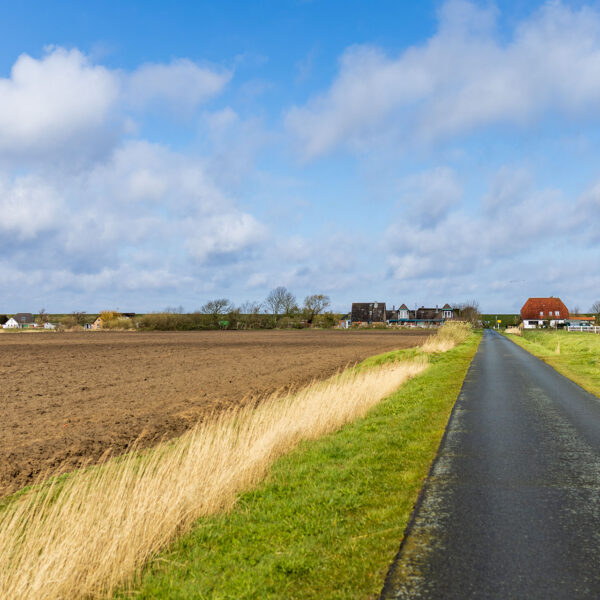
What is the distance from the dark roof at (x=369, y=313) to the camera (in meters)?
149

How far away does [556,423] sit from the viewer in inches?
487

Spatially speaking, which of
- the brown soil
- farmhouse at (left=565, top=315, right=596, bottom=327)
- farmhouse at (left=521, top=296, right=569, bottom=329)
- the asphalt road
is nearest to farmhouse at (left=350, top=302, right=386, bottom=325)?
farmhouse at (left=521, top=296, right=569, bottom=329)

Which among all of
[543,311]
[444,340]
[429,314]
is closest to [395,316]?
[429,314]

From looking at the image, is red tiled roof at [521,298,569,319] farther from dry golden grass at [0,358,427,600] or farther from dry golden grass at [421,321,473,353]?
dry golden grass at [0,358,427,600]

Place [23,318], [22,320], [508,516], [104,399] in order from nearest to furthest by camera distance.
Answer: [508,516], [104,399], [22,320], [23,318]

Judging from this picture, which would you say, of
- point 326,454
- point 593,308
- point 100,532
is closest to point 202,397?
point 326,454

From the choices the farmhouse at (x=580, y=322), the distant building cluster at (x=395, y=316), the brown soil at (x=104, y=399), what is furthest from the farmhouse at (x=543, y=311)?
the brown soil at (x=104, y=399)

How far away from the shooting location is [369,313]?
14988 centimetres

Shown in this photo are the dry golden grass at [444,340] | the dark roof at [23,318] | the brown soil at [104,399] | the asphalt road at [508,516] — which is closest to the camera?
the asphalt road at [508,516]

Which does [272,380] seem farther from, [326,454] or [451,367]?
[326,454]

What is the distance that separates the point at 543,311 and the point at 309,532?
152m

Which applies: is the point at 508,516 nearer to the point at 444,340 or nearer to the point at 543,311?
the point at 444,340

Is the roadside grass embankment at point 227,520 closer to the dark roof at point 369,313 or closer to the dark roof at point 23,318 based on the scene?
the dark roof at point 369,313

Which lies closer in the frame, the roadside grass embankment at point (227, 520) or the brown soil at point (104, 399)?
the roadside grass embankment at point (227, 520)
